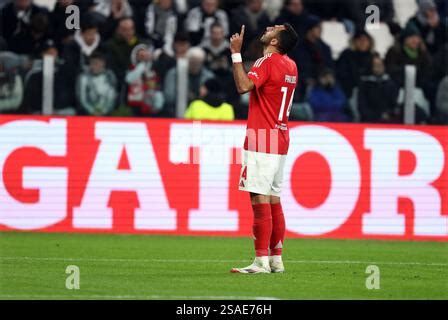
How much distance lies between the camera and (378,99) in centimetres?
1842

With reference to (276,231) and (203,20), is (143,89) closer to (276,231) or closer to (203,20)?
(203,20)

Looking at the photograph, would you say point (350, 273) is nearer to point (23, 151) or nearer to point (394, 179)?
point (394, 179)

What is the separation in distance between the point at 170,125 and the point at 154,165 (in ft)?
1.97

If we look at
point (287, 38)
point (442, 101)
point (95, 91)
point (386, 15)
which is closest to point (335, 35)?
point (386, 15)

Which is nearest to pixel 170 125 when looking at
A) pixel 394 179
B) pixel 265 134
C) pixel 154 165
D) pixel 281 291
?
pixel 154 165

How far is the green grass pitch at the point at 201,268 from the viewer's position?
10.1 meters

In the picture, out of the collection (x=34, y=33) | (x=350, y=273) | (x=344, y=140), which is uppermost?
(x=34, y=33)

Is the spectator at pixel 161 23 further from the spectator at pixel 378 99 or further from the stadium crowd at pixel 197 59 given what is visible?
the spectator at pixel 378 99

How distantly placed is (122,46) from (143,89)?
794 millimetres

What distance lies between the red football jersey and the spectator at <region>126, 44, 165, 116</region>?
6235mm

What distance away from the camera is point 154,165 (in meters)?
16.5

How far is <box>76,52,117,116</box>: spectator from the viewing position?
694 inches

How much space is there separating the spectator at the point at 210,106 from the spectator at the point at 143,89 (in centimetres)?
73

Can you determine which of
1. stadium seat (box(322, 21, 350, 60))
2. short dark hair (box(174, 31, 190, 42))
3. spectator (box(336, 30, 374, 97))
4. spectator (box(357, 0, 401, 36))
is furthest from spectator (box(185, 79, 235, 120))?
spectator (box(357, 0, 401, 36))
